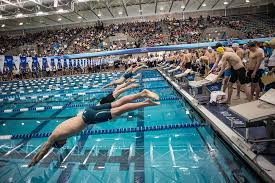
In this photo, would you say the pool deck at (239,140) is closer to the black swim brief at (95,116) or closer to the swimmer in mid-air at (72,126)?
the swimmer in mid-air at (72,126)

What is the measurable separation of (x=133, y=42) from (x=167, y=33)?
386cm

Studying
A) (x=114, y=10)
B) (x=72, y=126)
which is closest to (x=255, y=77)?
(x=72, y=126)

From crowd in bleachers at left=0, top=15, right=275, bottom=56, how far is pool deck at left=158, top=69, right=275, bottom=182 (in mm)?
19394

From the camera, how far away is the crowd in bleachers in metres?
25.4

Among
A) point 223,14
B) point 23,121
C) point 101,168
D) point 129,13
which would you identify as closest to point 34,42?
point 129,13

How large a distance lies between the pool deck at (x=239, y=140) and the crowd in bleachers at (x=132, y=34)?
1939 cm

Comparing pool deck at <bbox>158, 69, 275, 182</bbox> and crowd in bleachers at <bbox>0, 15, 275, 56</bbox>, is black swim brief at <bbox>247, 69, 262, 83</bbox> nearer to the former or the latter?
pool deck at <bbox>158, 69, 275, 182</bbox>

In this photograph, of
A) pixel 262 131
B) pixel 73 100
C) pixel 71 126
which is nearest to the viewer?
pixel 71 126

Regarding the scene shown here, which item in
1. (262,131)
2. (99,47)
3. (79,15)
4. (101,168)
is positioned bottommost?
(101,168)

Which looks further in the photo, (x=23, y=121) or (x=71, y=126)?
(x=23, y=121)

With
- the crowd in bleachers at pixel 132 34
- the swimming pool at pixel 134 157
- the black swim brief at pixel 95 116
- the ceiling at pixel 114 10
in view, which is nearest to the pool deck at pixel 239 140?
the swimming pool at pixel 134 157

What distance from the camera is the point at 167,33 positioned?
27.2 m

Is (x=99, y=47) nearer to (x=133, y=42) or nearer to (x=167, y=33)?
(x=133, y=42)

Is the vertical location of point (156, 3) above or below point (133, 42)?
above
